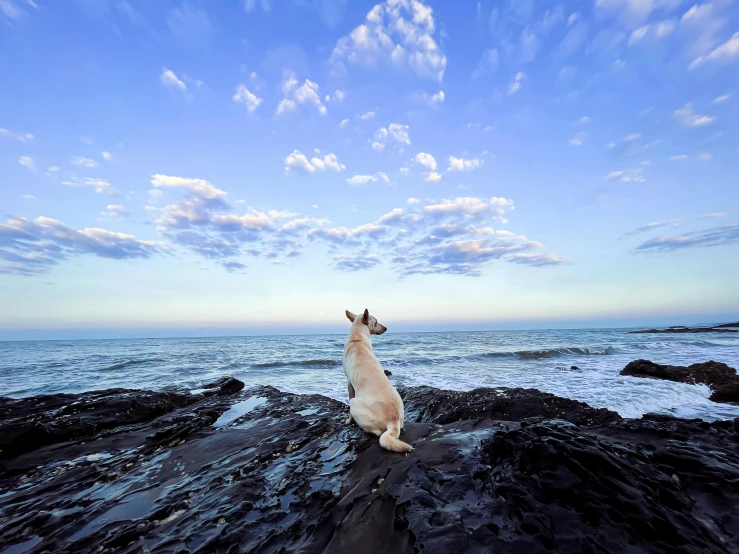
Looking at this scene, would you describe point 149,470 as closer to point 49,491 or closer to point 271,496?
point 49,491

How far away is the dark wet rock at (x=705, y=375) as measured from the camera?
983 cm

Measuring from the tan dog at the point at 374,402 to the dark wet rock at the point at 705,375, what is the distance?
1191 centimetres

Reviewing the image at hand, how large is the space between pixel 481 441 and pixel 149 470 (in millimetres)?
4744

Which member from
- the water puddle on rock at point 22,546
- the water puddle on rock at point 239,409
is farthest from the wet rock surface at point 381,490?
the water puddle on rock at point 239,409

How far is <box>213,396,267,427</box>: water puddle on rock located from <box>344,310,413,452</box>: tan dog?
131 inches

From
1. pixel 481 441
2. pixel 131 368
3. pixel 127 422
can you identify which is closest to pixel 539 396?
pixel 481 441

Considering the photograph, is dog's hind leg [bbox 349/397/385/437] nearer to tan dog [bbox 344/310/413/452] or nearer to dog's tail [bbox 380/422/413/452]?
tan dog [bbox 344/310/413/452]

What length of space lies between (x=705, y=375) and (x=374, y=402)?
16.1 metres

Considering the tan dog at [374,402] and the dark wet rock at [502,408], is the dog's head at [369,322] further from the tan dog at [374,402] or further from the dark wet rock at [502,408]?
the dark wet rock at [502,408]

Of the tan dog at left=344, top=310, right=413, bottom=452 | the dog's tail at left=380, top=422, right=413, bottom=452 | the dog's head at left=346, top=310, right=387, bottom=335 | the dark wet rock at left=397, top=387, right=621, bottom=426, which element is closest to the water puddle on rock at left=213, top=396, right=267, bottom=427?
the tan dog at left=344, top=310, right=413, bottom=452

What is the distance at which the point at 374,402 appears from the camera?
15.8ft

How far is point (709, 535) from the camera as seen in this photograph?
2.21 meters

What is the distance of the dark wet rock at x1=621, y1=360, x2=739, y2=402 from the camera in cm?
983

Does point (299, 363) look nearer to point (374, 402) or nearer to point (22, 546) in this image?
point (374, 402)
